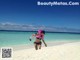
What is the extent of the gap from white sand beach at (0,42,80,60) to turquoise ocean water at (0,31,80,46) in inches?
5.8

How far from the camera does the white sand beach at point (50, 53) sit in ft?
13.6

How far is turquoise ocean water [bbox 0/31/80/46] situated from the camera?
14.9ft

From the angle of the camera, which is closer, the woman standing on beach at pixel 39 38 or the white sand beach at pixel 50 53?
A: the white sand beach at pixel 50 53

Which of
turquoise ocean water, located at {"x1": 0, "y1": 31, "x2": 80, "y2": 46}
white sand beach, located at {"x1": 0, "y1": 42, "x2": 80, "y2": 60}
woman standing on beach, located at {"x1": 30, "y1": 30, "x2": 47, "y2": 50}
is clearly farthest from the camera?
turquoise ocean water, located at {"x1": 0, "y1": 31, "x2": 80, "y2": 46}

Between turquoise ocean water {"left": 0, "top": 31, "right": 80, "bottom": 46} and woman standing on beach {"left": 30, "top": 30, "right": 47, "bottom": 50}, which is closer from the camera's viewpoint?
woman standing on beach {"left": 30, "top": 30, "right": 47, "bottom": 50}

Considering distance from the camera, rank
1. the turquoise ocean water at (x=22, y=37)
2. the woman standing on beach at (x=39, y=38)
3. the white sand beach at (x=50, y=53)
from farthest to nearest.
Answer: the turquoise ocean water at (x=22, y=37) < the woman standing on beach at (x=39, y=38) < the white sand beach at (x=50, y=53)

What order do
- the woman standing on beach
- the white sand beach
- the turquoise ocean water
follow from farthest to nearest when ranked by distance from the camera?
1. the turquoise ocean water
2. the woman standing on beach
3. the white sand beach

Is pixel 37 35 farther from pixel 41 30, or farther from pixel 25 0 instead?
pixel 25 0

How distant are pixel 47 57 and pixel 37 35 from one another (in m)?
0.32

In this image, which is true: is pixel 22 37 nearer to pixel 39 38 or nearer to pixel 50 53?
pixel 39 38

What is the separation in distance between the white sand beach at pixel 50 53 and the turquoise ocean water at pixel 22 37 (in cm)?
15

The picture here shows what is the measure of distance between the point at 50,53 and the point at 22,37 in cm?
66

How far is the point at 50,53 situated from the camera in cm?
426

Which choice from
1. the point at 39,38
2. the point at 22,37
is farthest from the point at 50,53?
the point at 22,37
